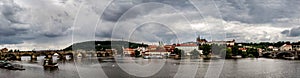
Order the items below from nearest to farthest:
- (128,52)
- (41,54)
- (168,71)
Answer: (168,71), (41,54), (128,52)

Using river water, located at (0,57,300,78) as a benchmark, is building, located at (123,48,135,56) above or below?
above

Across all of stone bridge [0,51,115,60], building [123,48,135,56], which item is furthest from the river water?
building [123,48,135,56]

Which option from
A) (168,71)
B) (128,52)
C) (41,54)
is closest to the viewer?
(168,71)

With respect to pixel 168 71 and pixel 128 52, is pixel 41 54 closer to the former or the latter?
pixel 128 52

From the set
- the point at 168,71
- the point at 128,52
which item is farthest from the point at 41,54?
the point at 168,71

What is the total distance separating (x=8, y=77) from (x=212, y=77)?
13.8 metres

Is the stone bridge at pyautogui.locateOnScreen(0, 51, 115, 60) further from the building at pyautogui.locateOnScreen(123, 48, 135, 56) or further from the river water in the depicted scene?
the river water

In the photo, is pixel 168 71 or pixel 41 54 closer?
pixel 168 71

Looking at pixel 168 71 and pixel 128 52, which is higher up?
pixel 128 52

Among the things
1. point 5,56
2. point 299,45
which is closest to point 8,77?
point 5,56

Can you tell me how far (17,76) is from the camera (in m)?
24.5

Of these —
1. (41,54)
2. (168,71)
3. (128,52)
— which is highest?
(41,54)

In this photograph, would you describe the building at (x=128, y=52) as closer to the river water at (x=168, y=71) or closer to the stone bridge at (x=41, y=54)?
the stone bridge at (x=41, y=54)

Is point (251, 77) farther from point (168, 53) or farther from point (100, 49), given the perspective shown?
point (100, 49)
